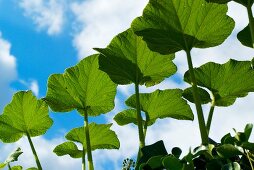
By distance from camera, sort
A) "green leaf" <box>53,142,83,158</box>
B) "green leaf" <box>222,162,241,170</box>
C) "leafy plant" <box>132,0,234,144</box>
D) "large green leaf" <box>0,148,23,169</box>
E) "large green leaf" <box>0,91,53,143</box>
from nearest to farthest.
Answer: "green leaf" <box>222,162,241,170</box> → "leafy plant" <box>132,0,234,144</box> → "large green leaf" <box>0,148,23,169</box> → "large green leaf" <box>0,91,53,143</box> → "green leaf" <box>53,142,83,158</box>

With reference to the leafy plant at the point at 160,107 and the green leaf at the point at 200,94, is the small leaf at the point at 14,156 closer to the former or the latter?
the leafy plant at the point at 160,107

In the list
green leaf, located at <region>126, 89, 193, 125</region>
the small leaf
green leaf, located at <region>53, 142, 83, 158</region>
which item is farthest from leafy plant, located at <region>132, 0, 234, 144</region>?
green leaf, located at <region>53, 142, 83, 158</region>

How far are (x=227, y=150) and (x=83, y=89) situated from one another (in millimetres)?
1095

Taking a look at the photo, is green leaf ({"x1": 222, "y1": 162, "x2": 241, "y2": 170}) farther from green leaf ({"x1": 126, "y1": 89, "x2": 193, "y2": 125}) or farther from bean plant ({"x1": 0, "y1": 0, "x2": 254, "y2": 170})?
green leaf ({"x1": 126, "y1": 89, "x2": 193, "y2": 125})

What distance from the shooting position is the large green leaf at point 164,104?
1.87 metres

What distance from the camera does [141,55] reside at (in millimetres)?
1730

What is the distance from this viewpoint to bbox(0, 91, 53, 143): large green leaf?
2.06m

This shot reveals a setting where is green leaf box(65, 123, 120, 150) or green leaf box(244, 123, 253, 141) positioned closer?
green leaf box(244, 123, 253, 141)

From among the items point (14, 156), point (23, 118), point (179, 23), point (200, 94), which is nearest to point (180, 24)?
point (179, 23)

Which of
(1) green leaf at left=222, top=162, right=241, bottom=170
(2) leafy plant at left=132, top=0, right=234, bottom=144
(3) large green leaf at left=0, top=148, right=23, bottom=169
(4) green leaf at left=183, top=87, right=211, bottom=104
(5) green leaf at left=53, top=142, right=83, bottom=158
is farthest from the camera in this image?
(5) green leaf at left=53, top=142, right=83, bottom=158

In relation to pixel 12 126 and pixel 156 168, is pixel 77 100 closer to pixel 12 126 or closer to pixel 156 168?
pixel 12 126

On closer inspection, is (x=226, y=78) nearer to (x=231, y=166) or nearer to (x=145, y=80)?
(x=145, y=80)

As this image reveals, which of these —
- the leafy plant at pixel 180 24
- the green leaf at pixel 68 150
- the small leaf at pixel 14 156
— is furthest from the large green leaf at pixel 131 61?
the green leaf at pixel 68 150

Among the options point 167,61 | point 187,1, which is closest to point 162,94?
point 167,61
